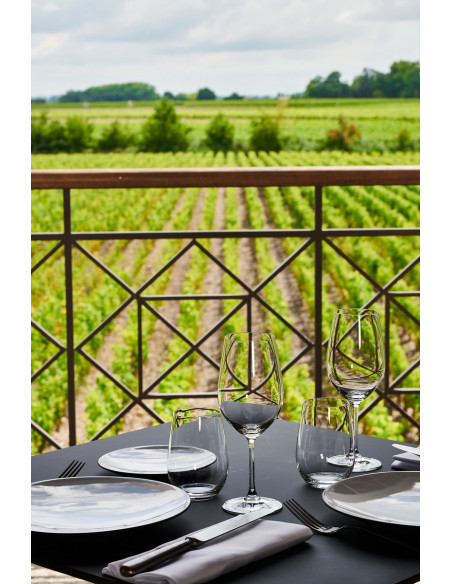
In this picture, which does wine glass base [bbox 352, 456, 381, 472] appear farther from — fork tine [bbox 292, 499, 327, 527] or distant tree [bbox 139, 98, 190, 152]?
distant tree [bbox 139, 98, 190, 152]

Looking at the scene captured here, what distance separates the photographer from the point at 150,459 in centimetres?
112

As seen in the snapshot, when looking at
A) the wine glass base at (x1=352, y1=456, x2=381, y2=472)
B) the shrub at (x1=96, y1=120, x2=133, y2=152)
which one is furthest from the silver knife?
the shrub at (x1=96, y1=120, x2=133, y2=152)

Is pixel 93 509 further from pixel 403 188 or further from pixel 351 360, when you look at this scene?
pixel 403 188

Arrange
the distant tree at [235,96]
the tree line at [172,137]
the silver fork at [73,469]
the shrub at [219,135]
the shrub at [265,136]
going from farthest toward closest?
the distant tree at [235,96] < the shrub at [219,135] < the shrub at [265,136] < the tree line at [172,137] < the silver fork at [73,469]

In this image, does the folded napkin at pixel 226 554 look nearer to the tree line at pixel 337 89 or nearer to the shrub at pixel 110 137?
the shrub at pixel 110 137

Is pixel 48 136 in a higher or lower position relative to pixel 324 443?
higher

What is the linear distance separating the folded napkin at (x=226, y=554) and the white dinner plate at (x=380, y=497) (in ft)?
0.31

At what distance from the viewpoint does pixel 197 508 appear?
949 millimetres

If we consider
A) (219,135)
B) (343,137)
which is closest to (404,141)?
(343,137)

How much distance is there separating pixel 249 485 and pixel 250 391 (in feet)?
0.39

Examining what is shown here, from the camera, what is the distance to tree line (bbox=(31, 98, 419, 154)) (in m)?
22.1

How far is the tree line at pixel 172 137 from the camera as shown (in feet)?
72.4

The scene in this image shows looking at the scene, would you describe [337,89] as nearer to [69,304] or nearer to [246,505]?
[69,304]

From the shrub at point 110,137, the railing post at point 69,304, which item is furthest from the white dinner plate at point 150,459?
the shrub at point 110,137
